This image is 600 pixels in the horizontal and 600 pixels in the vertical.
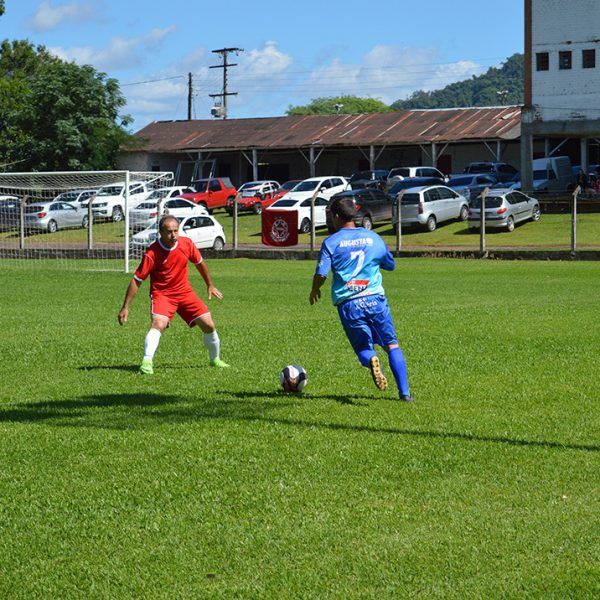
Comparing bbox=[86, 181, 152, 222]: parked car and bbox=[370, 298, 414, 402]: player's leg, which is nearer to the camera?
bbox=[370, 298, 414, 402]: player's leg

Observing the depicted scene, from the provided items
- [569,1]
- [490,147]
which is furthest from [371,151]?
[569,1]

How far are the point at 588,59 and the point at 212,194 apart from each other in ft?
64.6

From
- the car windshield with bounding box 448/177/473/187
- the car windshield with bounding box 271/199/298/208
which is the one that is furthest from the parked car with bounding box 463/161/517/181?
the car windshield with bounding box 271/199/298/208

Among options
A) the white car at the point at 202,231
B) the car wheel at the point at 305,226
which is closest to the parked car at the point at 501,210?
the car wheel at the point at 305,226

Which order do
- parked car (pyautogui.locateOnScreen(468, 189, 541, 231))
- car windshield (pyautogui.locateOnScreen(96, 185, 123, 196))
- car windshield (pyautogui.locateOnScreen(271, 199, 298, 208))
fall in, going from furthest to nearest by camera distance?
car windshield (pyautogui.locateOnScreen(96, 185, 123, 196))
car windshield (pyautogui.locateOnScreen(271, 199, 298, 208))
parked car (pyautogui.locateOnScreen(468, 189, 541, 231))

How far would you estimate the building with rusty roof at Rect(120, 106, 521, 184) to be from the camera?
62.5 m

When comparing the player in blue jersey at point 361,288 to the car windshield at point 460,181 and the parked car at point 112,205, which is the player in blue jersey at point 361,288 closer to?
the parked car at point 112,205

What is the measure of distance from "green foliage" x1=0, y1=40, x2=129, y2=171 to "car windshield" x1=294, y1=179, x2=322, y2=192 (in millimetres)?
18120

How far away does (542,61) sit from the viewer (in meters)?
54.6

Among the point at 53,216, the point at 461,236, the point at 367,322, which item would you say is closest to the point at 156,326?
the point at 367,322

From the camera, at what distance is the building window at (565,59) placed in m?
53.8

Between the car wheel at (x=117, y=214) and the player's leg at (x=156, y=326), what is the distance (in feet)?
107

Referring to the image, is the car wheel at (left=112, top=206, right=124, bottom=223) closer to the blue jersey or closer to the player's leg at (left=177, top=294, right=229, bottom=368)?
the player's leg at (left=177, top=294, right=229, bottom=368)

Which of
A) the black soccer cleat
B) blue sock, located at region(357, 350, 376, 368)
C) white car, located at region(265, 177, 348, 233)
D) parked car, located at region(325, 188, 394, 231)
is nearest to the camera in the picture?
the black soccer cleat
